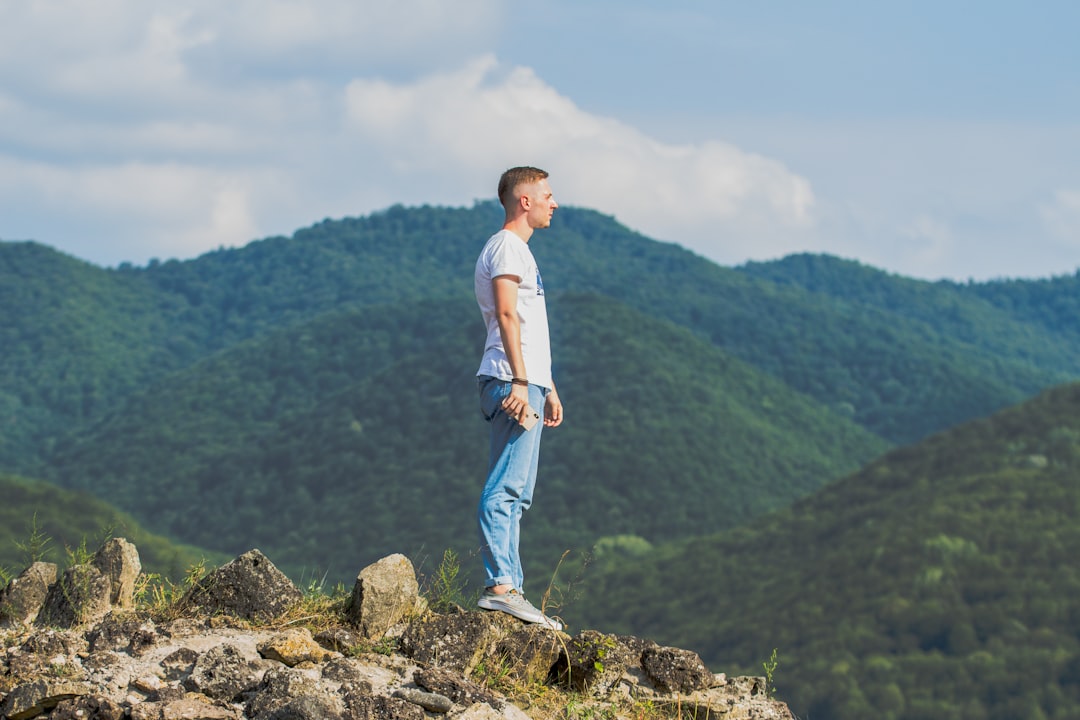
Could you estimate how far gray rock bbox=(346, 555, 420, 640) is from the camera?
7715 mm

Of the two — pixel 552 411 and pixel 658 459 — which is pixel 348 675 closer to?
pixel 552 411

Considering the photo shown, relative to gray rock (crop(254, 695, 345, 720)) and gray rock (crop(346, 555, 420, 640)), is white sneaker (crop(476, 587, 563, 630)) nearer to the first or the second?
gray rock (crop(346, 555, 420, 640))

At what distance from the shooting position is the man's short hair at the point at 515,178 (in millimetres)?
7980

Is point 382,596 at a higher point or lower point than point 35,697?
higher

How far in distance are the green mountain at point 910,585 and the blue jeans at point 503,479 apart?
57378mm

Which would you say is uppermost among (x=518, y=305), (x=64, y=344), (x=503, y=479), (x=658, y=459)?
(x=64, y=344)

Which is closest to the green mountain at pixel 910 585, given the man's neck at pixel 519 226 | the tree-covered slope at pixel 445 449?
the tree-covered slope at pixel 445 449

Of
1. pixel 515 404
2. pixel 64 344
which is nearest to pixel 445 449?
pixel 64 344

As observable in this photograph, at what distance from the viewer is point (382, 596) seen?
7766 mm

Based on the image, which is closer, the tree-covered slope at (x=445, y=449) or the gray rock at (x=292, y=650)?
the gray rock at (x=292, y=650)

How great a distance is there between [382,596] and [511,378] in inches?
54.3

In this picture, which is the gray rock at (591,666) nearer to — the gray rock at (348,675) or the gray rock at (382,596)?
the gray rock at (382,596)

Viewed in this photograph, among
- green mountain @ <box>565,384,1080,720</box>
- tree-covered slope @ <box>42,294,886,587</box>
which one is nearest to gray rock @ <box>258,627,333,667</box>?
green mountain @ <box>565,384,1080,720</box>

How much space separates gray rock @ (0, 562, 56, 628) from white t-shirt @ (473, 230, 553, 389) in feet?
9.26
